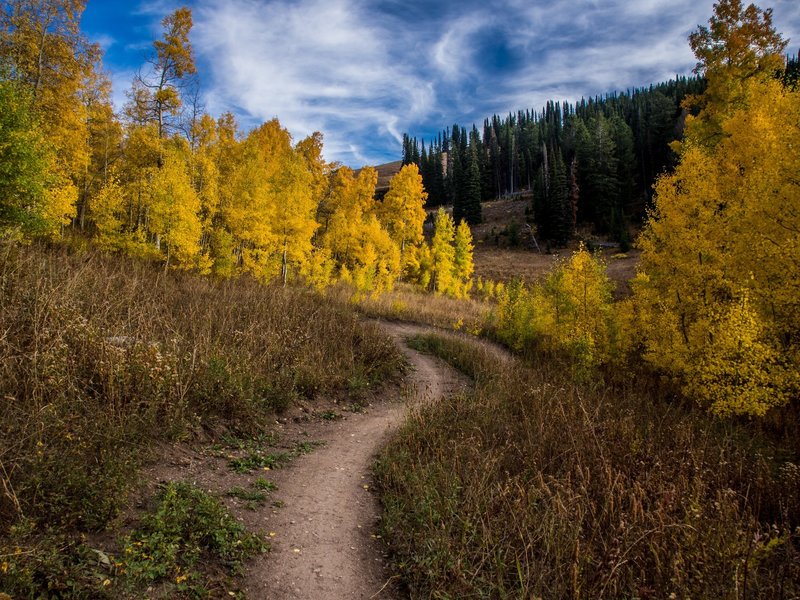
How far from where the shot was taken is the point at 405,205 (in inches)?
1275

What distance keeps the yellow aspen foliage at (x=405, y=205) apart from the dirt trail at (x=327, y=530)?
26.1 metres

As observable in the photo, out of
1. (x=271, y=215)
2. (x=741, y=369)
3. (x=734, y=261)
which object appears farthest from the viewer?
(x=271, y=215)

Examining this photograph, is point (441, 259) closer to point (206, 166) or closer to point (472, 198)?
point (206, 166)

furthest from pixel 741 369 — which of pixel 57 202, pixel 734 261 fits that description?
pixel 57 202

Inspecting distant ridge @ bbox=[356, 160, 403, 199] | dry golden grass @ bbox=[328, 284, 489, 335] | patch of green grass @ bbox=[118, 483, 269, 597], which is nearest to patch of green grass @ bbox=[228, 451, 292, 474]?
patch of green grass @ bbox=[118, 483, 269, 597]

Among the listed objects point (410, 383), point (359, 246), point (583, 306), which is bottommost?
point (410, 383)

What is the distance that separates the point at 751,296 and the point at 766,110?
21.9ft

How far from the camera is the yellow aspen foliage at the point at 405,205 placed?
32.2m

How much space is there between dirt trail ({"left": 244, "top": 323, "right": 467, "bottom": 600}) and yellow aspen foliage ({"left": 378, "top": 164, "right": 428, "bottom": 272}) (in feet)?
85.7

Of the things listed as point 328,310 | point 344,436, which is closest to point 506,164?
point 328,310

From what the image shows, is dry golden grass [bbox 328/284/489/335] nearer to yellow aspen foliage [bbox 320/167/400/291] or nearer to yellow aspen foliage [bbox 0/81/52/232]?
yellow aspen foliage [bbox 320/167/400/291]

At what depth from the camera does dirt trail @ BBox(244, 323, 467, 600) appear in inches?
147

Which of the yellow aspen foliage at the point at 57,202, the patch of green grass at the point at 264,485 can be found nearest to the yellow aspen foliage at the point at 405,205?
the yellow aspen foliage at the point at 57,202

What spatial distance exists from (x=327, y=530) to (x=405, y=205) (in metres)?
29.6
